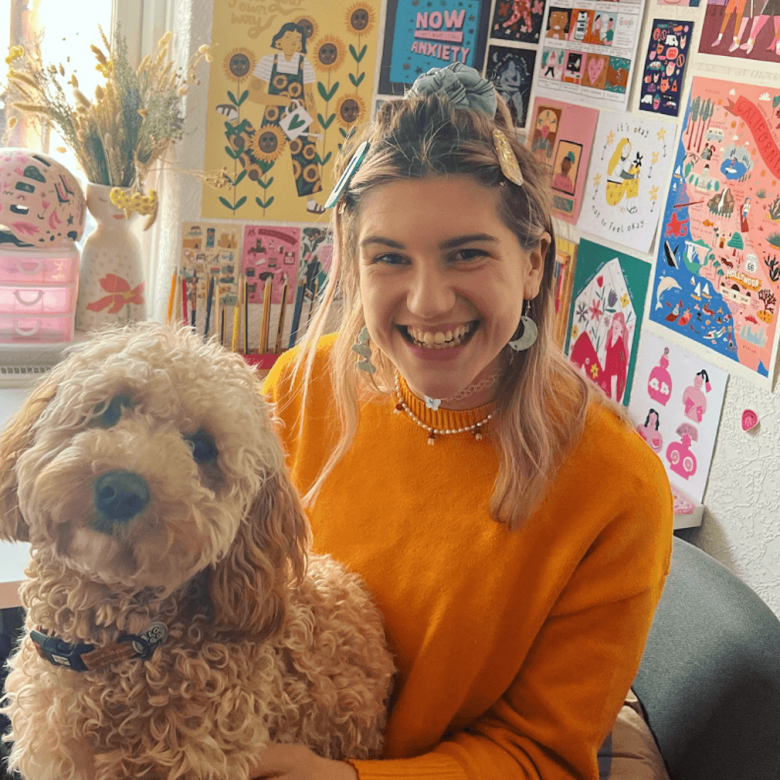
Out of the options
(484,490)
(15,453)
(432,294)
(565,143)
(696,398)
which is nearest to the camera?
(15,453)

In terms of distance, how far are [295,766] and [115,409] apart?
400 millimetres

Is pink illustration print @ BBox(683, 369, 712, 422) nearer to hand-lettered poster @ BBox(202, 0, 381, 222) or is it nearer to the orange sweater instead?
the orange sweater

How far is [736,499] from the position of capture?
1.71 meters

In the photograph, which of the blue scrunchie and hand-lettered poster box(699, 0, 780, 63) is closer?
the blue scrunchie

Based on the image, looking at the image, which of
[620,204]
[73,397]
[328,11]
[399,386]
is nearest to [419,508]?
[399,386]

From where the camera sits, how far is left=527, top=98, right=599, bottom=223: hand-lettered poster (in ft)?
7.09

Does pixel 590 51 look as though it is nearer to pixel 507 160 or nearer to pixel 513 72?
pixel 513 72

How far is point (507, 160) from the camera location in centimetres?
100

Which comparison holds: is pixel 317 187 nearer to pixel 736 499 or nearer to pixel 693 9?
pixel 693 9

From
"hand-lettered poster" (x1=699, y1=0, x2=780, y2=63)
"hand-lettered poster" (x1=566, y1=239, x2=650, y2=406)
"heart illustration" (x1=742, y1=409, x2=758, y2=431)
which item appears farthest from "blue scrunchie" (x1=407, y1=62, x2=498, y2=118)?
"hand-lettered poster" (x1=566, y1=239, x2=650, y2=406)

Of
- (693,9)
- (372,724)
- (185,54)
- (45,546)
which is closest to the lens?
(45,546)

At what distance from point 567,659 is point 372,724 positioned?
0.76 ft

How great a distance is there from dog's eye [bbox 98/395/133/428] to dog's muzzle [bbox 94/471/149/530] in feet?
0.30

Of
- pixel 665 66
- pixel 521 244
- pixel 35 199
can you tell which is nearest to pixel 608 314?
pixel 665 66
